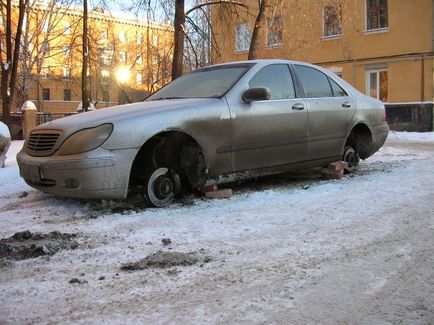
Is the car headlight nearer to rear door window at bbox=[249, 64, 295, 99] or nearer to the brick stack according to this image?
rear door window at bbox=[249, 64, 295, 99]

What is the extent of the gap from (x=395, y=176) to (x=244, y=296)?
481cm

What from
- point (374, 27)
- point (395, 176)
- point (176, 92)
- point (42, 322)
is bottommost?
point (42, 322)

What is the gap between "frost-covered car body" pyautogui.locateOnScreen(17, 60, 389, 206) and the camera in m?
5.10

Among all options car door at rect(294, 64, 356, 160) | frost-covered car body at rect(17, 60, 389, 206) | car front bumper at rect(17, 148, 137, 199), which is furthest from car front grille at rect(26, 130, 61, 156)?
car door at rect(294, 64, 356, 160)

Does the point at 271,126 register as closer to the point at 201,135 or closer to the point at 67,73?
the point at 201,135

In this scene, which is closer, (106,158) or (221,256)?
(221,256)

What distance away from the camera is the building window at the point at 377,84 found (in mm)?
22922

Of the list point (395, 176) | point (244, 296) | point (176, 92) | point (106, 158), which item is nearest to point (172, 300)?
point (244, 296)

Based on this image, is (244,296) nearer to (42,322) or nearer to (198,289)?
(198,289)

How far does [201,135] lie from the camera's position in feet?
18.3

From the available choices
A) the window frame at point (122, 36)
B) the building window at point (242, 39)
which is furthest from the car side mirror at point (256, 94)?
the window frame at point (122, 36)

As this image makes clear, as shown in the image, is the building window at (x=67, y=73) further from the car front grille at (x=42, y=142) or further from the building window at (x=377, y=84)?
the car front grille at (x=42, y=142)

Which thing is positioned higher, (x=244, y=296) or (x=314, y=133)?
(x=314, y=133)

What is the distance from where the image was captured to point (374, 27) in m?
23.3
